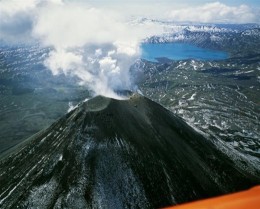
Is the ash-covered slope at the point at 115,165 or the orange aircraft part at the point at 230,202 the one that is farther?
the orange aircraft part at the point at 230,202

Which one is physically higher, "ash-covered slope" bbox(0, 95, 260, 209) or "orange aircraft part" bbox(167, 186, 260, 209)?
"ash-covered slope" bbox(0, 95, 260, 209)

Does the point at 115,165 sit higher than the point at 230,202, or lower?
higher

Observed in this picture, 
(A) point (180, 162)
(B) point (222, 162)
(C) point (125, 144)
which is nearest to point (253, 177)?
(B) point (222, 162)

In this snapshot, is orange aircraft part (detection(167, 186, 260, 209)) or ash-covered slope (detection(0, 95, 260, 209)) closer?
ash-covered slope (detection(0, 95, 260, 209))

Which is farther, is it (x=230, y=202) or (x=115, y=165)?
(x=115, y=165)

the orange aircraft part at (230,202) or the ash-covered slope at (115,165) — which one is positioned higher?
the ash-covered slope at (115,165)
